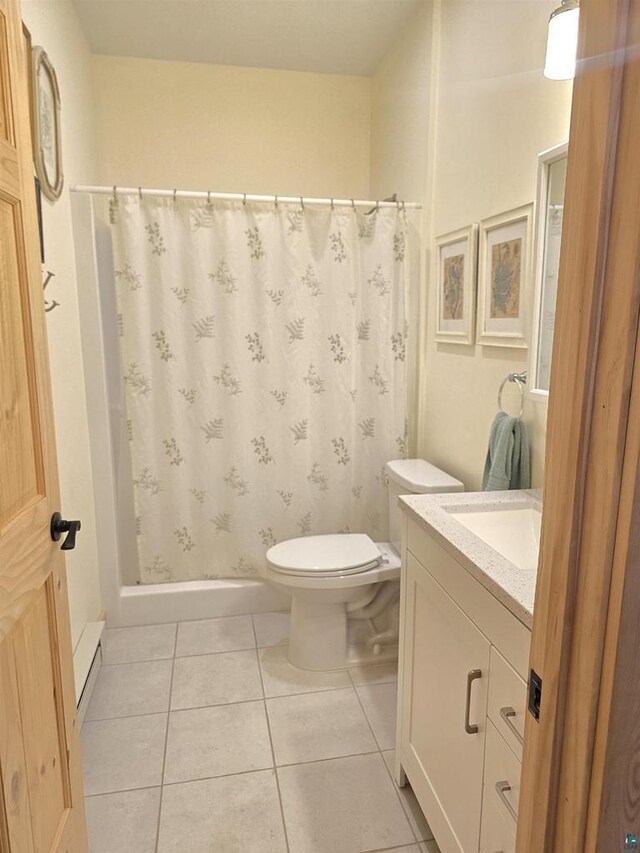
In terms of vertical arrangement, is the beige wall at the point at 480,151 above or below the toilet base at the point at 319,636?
above

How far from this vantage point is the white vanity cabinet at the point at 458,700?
104 cm

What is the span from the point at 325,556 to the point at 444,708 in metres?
0.94

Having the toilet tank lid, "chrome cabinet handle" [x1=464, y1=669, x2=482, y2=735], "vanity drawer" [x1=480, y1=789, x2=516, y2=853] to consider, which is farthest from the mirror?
"vanity drawer" [x1=480, y1=789, x2=516, y2=853]

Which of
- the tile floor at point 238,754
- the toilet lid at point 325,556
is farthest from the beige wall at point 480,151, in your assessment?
the tile floor at point 238,754

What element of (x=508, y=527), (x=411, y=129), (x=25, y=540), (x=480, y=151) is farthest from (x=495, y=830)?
(x=411, y=129)

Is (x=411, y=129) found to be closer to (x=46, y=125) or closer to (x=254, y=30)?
(x=254, y=30)

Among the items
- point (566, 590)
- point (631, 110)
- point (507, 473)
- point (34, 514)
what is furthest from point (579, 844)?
point (507, 473)

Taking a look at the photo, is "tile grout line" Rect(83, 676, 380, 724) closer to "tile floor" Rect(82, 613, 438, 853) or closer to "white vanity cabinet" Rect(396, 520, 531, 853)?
"tile floor" Rect(82, 613, 438, 853)

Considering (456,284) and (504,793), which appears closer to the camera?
(504,793)

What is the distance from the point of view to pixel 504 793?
1.05m

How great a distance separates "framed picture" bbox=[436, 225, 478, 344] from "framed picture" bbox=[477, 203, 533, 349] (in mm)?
66

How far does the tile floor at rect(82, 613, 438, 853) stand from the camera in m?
1.53

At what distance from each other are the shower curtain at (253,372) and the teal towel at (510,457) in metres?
0.91

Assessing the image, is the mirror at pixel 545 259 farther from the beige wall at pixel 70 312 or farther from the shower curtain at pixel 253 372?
Answer: the beige wall at pixel 70 312
